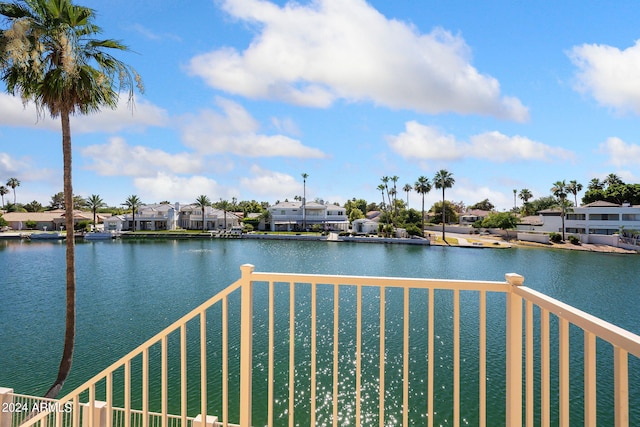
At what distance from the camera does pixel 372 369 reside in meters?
10.3

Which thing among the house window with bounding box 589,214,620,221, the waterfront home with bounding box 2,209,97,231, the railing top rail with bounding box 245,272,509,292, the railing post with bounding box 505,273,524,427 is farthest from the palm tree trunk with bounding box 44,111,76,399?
the waterfront home with bounding box 2,209,97,231

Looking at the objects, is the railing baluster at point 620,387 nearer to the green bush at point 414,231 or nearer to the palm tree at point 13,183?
the green bush at point 414,231

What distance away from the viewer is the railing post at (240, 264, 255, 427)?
2025mm

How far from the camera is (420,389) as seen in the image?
9141 millimetres

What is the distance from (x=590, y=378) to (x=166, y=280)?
23715 millimetres

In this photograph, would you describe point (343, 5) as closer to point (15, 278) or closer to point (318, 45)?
point (318, 45)

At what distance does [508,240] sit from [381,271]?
28296 millimetres

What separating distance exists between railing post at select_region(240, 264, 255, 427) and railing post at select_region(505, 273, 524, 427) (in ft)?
4.61

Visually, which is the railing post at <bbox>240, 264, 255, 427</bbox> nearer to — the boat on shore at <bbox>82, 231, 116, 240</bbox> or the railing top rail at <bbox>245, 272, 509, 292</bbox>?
the railing top rail at <bbox>245, 272, 509, 292</bbox>

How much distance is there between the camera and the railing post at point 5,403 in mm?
3883

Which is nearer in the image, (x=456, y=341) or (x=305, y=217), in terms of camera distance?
(x=456, y=341)

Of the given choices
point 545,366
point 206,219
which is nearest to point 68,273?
point 545,366

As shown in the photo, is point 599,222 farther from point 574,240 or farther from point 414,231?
point 414,231

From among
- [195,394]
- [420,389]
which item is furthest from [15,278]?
[420,389]
